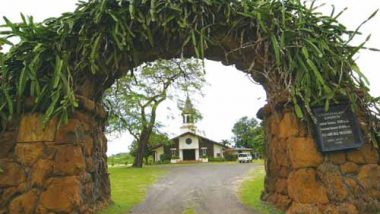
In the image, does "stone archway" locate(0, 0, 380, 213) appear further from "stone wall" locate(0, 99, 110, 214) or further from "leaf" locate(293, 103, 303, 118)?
"leaf" locate(293, 103, 303, 118)

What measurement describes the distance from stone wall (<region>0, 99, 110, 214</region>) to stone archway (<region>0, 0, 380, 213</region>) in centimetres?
2

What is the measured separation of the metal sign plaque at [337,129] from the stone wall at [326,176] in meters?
0.15

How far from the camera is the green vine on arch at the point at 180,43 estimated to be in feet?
21.4

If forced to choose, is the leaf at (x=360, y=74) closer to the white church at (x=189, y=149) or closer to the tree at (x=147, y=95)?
the tree at (x=147, y=95)

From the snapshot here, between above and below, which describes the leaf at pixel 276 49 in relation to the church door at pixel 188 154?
below

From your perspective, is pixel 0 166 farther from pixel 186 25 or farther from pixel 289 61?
pixel 289 61

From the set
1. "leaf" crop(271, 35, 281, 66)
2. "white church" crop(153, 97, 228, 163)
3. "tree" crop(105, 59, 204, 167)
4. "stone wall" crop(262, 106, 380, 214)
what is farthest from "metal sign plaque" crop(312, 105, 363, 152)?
"white church" crop(153, 97, 228, 163)

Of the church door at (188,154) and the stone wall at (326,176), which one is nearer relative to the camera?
the stone wall at (326,176)

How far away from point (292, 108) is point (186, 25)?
2334 mm

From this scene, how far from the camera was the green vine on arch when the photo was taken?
651cm

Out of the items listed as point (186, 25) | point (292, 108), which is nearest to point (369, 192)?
point (292, 108)

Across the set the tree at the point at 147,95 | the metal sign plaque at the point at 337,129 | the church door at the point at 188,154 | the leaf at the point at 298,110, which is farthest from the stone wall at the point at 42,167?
the church door at the point at 188,154

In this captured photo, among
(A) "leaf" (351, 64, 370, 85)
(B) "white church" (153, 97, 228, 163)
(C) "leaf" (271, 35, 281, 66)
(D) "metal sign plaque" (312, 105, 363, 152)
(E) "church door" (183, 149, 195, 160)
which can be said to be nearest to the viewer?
(D) "metal sign plaque" (312, 105, 363, 152)

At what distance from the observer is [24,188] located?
245 inches
